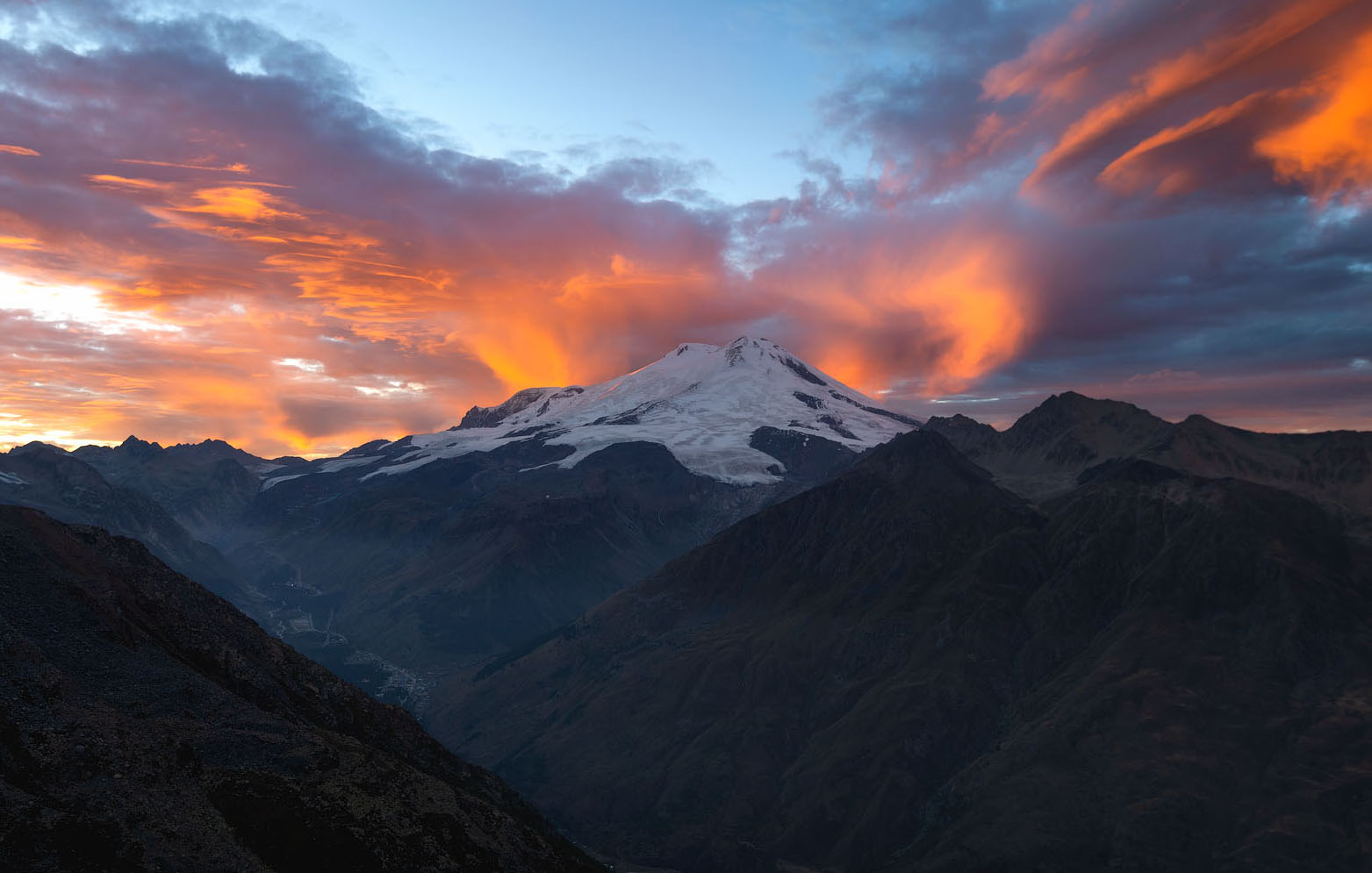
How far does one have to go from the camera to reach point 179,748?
8994cm

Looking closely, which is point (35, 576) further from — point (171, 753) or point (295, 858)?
point (295, 858)

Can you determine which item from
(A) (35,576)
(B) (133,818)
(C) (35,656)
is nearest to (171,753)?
(B) (133,818)

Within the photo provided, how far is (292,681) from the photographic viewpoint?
427 feet

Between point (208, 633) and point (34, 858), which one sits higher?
point (208, 633)

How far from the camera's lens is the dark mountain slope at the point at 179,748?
3059 inches

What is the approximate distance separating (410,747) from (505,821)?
24591mm

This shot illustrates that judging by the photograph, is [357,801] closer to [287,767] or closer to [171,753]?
[287,767]

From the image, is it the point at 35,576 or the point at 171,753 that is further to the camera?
the point at 35,576

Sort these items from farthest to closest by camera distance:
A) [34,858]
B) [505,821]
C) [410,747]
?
[410,747], [505,821], [34,858]

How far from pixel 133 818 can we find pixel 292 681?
52.4 meters

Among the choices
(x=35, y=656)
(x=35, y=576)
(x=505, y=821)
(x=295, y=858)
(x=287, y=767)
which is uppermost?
(x=35, y=576)

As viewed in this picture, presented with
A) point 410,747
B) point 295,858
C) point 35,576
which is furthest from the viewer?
point 410,747

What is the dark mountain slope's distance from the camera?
255 feet

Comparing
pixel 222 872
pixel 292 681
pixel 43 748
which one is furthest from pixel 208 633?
pixel 222 872
